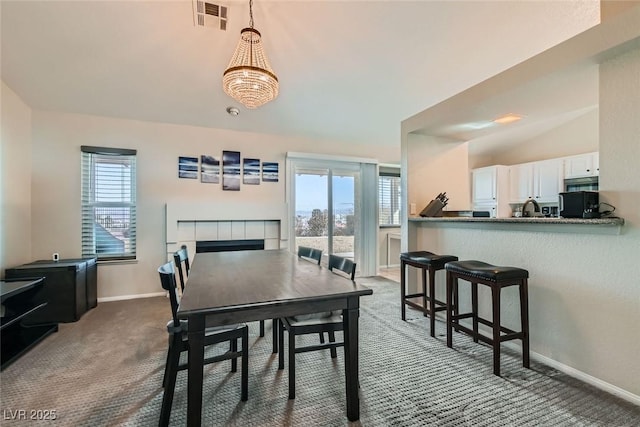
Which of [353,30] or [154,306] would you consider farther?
[154,306]

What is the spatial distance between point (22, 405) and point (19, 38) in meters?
2.87

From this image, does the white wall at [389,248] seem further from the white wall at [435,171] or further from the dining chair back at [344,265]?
the dining chair back at [344,265]

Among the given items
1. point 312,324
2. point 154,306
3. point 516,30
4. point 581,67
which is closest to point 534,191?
point 516,30

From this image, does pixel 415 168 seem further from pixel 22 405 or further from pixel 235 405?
pixel 22 405

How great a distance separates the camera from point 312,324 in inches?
69.9

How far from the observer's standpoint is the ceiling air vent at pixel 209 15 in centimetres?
226

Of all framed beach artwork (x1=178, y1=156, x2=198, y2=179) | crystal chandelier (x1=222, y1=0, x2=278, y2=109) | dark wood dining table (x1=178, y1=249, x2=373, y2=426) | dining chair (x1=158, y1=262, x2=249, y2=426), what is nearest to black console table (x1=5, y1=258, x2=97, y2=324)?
framed beach artwork (x1=178, y1=156, x2=198, y2=179)

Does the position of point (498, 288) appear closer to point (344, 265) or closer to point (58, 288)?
point (344, 265)

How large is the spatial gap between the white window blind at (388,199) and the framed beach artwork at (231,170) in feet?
9.36

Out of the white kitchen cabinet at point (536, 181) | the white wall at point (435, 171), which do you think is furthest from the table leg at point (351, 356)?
the white kitchen cabinet at point (536, 181)

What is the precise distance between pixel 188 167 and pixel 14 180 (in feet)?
5.75

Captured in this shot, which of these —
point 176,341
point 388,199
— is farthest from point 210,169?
point 388,199

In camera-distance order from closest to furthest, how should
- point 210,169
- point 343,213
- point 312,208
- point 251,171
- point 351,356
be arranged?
point 351,356 → point 210,169 → point 251,171 → point 312,208 → point 343,213

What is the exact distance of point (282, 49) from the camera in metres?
2.80
